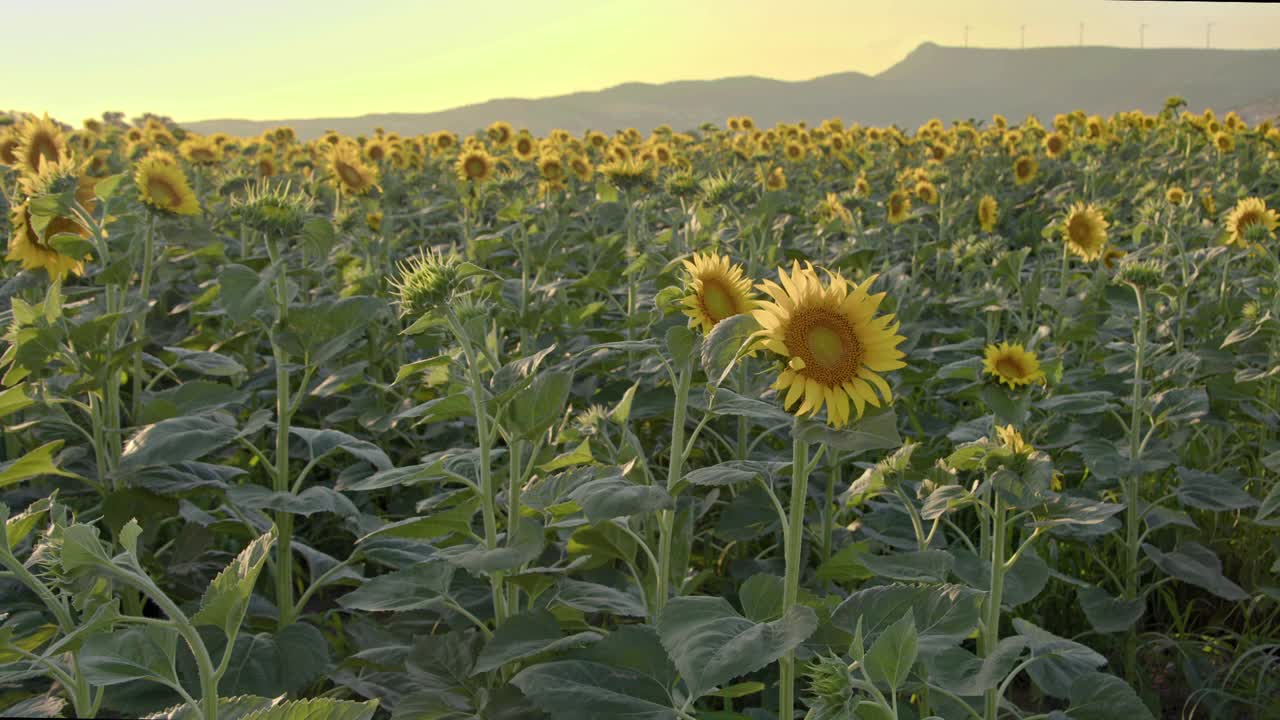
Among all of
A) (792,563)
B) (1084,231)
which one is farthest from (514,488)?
(1084,231)

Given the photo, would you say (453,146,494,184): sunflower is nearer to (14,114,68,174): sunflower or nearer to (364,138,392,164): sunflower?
(14,114,68,174): sunflower

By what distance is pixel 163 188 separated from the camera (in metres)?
2.71

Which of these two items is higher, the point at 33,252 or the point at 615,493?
the point at 33,252

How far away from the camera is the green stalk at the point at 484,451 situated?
1.58 meters

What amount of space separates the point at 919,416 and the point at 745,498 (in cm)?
120

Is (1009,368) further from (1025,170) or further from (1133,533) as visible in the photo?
(1025,170)

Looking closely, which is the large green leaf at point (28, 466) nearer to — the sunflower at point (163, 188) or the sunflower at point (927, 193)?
the sunflower at point (163, 188)

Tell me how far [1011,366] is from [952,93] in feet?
380

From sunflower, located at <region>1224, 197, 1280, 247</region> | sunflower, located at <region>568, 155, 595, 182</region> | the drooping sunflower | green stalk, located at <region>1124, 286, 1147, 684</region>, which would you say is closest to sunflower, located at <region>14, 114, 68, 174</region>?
green stalk, located at <region>1124, 286, 1147, 684</region>

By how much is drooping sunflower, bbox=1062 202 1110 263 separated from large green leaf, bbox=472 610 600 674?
3.26 meters

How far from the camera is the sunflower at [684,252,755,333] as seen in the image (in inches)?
62.1

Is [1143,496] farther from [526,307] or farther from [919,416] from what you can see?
[526,307]

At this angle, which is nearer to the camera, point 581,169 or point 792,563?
point 792,563

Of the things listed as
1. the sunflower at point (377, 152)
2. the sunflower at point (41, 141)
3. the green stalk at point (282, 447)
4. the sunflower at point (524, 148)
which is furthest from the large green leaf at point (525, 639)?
the sunflower at point (377, 152)
